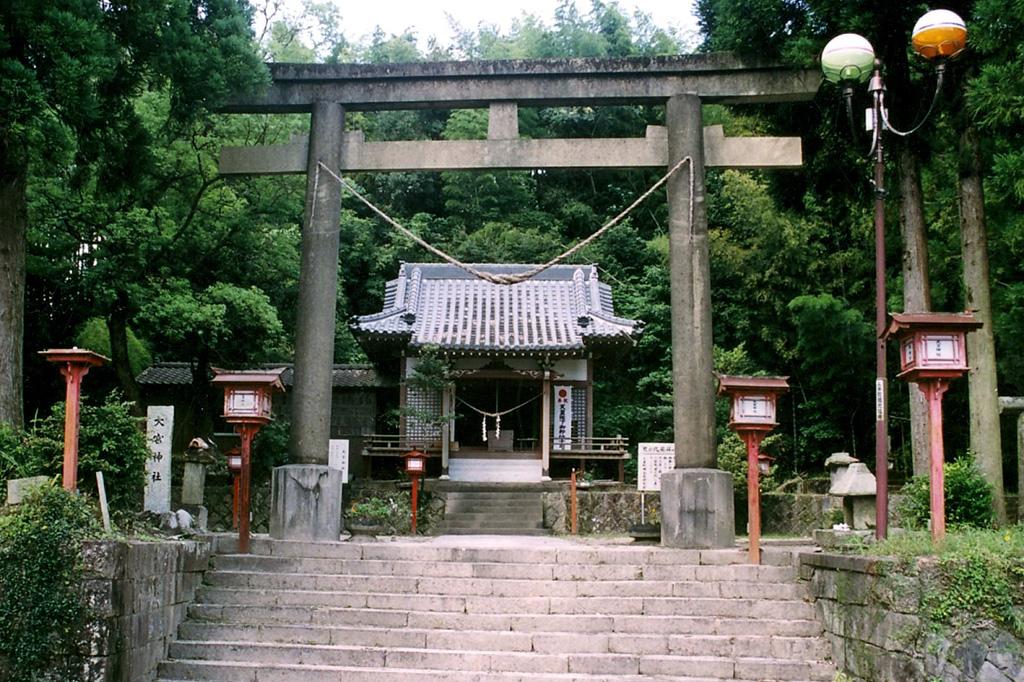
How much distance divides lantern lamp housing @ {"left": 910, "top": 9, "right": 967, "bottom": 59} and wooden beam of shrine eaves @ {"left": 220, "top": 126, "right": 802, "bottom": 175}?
9.86 feet

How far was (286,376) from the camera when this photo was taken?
23.9 m

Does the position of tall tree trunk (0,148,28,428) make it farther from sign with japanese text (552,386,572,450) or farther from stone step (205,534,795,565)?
sign with japanese text (552,386,572,450)

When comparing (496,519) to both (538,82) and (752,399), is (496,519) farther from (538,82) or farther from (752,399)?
(752,399)

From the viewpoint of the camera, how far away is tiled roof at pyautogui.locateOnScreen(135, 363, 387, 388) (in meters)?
23.1

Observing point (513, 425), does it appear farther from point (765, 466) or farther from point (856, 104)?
point (856, 104)

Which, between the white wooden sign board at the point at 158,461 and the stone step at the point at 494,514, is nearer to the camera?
the white wooden sign board at the point at 158,461

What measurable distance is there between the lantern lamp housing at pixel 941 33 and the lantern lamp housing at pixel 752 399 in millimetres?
3210

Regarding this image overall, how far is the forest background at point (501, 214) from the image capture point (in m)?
9.70

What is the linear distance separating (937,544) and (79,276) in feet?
44.5

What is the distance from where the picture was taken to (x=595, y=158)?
11.7 metres

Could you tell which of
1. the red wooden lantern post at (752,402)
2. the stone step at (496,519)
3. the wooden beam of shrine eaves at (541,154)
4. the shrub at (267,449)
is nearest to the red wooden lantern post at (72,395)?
the wooden beam of shrine eaves at (541,154)

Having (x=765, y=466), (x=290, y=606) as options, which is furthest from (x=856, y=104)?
(x=290, y=606)

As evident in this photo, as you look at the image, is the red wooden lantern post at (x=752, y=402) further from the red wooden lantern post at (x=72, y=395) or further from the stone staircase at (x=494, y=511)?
the stone staircase at (x=494, y=511)

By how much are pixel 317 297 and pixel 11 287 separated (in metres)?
3.21
